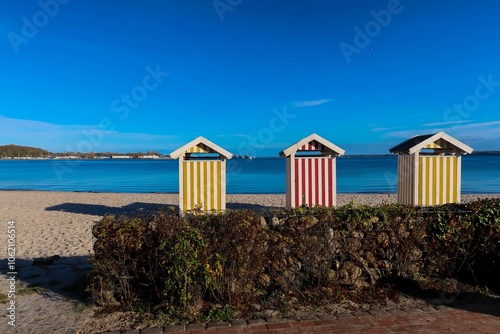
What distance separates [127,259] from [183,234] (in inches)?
32.5

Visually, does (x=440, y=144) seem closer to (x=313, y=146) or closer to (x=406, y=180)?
(x=406, y=180)

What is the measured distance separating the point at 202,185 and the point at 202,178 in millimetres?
192

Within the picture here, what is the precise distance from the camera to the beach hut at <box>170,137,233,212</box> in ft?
30.6

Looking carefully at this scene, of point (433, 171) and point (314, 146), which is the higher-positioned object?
point (314, 146)

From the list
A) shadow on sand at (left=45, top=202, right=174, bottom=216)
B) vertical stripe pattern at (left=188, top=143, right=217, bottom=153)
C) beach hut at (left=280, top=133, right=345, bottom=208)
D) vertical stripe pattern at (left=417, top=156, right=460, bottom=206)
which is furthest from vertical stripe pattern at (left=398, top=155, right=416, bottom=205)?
shadow on sand at (left=45, top=202, right=174, bottom=216)

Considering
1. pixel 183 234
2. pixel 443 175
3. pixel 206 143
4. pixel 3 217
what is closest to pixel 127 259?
pixel 183 234

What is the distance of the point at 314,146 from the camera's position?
905cm

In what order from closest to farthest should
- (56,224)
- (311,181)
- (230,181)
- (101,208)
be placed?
1. (311,181)
2. (56,224)
3. (101,208)
4. (230,181)

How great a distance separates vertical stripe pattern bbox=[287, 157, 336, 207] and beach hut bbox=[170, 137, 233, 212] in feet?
6.12

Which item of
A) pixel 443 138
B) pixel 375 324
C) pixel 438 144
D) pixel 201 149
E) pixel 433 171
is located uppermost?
pixel 443 138

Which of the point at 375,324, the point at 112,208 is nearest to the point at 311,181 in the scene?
the point at 375,324

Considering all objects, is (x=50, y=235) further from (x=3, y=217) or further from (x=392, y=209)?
(x=392, y=209)

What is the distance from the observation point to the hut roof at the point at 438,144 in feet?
28.0

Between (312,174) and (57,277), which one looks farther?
(312,174)
